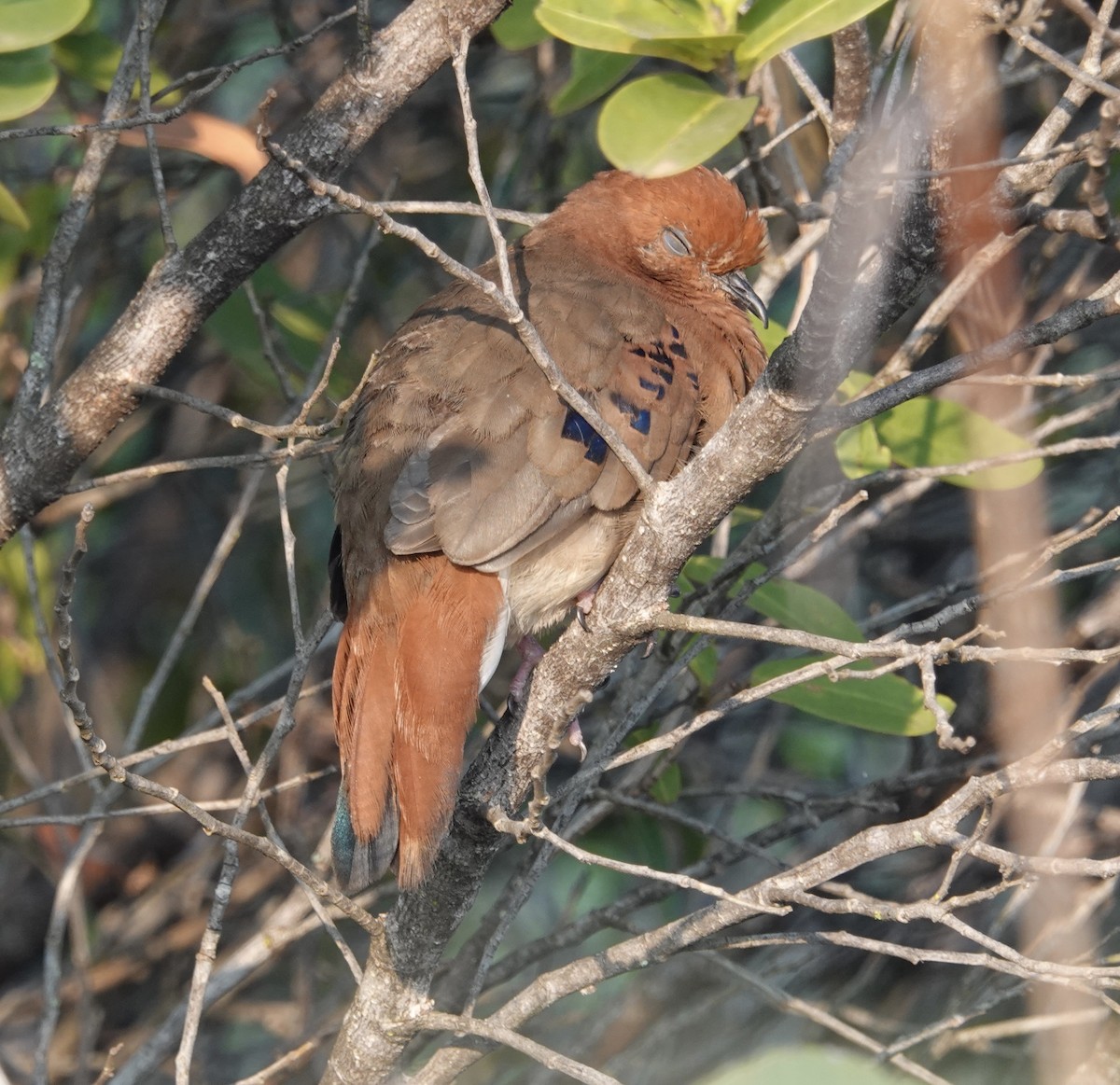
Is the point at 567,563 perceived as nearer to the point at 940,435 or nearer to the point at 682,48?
the point at 940,435

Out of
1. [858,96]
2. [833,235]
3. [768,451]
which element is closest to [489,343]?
[858,96]

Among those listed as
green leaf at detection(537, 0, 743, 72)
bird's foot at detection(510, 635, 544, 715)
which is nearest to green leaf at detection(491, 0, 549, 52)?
green leaf at detection(537, 0, 743, 72)

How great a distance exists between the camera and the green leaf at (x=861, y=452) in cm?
309

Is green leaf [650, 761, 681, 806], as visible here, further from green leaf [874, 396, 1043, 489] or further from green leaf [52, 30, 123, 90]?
green leaf [52, 30, 123, 90]

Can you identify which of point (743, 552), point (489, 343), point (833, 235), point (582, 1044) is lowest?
point (582, 1044)

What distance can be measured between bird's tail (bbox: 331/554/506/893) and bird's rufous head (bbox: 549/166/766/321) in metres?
1.18

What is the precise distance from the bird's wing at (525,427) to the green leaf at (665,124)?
38.2 inches

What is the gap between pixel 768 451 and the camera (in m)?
2.02

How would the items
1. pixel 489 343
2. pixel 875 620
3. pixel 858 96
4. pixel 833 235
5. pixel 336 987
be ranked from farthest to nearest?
pixel 336 987 < pixel 875 620 < pixel 489 343 < pixel 858 96 < pixel 833 235

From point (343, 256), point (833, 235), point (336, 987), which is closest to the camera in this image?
point (833, 235)

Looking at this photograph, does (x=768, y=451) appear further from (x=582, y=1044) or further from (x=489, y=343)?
(x=582, y=1044)

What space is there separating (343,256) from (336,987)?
8.48 ft

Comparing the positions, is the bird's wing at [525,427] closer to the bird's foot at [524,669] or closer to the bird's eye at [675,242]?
the bird's foot at [524,669]

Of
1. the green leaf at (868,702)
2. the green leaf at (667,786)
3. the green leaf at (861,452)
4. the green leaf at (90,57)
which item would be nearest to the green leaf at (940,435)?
the green leaf at (861,452)
